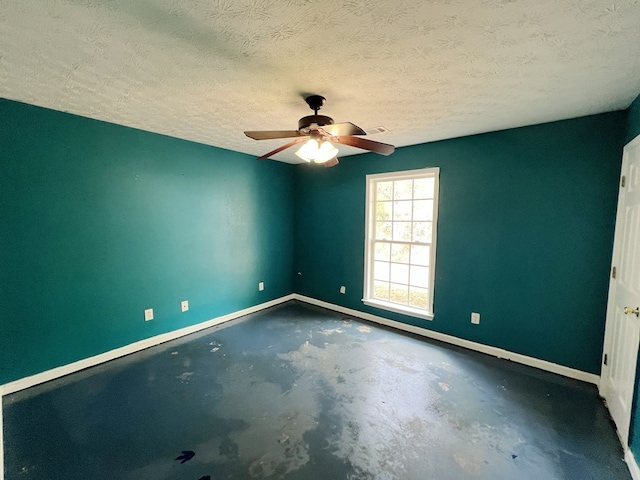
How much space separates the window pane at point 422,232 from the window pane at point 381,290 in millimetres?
807

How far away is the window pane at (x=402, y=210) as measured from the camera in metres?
3.65

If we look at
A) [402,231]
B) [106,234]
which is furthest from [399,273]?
[106,234]

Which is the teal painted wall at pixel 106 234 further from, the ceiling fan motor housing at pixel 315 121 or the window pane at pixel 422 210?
the window pane at pixel 422 210

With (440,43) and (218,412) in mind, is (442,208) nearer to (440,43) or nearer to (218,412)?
(440,43)

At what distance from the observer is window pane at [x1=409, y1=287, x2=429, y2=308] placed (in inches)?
141

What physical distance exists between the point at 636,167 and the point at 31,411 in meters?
4.85

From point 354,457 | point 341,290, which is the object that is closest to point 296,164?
point 341,290

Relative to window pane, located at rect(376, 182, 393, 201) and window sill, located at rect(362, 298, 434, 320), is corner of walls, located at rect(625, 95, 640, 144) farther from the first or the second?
window sill, located at rect(362, 298, 434, 320)

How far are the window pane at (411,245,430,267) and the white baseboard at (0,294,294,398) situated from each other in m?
2.52

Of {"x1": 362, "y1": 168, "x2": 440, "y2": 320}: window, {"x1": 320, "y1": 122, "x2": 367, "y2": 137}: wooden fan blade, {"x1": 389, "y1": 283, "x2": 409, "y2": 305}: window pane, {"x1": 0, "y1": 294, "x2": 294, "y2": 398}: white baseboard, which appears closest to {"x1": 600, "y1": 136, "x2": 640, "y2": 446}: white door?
{"x1": 362, "y1": 168, "x2": 440, "y2": 320}: window

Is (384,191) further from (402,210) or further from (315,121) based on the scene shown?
(315,121)

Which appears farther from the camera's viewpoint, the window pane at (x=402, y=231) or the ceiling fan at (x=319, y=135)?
the window pane at (x=402, y=231)

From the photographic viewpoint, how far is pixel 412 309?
360 cm

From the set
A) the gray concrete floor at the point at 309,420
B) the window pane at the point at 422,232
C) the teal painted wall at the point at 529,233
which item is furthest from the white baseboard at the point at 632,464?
the window pane at the point at 422,232
